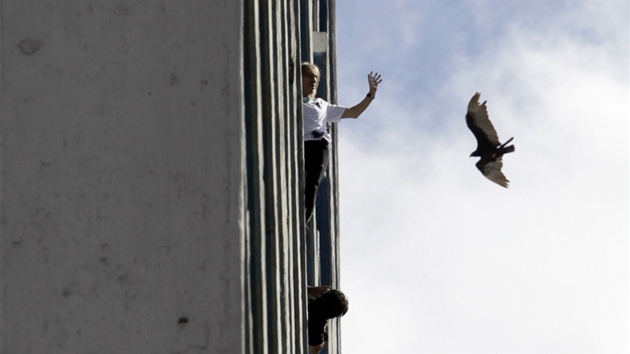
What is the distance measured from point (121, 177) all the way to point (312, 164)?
149 inches

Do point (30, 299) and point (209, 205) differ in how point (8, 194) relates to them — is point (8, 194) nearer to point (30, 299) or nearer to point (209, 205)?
point (30, 299)

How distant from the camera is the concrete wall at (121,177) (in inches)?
276

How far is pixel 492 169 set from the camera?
15.9 metres

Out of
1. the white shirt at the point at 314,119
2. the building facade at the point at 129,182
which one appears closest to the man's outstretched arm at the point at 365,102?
the white shirt at the point at 314,119

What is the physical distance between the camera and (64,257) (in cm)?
706

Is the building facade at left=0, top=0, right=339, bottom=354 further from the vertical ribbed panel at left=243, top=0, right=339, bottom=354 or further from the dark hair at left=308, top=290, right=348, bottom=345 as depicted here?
the dark hair at left=308, top=290, right=348, bottom=345

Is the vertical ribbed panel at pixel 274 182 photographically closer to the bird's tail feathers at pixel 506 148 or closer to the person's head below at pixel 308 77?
the person's head below at pixel 308 77

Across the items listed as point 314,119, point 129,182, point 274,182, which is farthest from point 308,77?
point 129,182

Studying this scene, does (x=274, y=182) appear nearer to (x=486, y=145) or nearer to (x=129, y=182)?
(x=129, y=182)

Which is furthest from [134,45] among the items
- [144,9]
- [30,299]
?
[30,299]

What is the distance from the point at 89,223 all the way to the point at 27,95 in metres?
0.70

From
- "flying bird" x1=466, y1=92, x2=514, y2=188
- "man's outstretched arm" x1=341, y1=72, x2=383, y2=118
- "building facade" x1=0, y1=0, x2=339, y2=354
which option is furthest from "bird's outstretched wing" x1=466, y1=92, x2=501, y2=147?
"building facade" x1=0, y1=0, x2=339, y2=354

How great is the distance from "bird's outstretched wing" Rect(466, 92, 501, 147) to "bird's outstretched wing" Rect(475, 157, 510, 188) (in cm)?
19

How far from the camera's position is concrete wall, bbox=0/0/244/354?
7.01 meters
